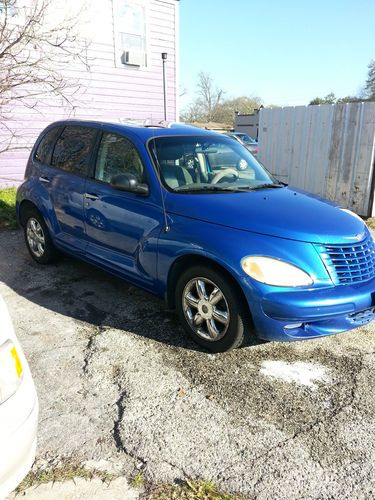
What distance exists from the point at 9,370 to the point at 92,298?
105 inches

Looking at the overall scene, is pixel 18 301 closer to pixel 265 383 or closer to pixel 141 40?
pixel 265 383

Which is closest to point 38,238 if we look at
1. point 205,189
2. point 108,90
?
point 205,189

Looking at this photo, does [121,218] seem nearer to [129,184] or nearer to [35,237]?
[129,184]

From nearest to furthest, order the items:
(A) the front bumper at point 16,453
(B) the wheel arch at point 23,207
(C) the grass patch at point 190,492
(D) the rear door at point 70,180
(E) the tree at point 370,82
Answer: (A) the front bumper at point 16,453
(C) the grass patch at point 190,492
(D) the rear door at point 70,180
(B) the wheel arch at point 23,207
(E) the tree at point 370,82

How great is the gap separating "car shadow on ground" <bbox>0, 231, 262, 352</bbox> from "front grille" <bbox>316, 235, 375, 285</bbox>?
0.95m

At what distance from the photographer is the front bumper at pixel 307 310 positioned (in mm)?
2934

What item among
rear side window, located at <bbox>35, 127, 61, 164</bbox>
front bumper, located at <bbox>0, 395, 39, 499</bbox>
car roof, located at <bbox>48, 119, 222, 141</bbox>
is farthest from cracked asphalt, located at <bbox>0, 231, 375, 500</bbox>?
rear side window, located at <bbox>35, 127, 61, 164</bbox>

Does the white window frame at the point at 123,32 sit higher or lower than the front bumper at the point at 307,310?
higher

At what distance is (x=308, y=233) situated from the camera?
3.11m

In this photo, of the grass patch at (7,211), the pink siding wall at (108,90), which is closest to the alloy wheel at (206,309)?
the grass patch at (7,211)

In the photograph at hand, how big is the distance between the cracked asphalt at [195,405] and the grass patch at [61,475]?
6 centimetres

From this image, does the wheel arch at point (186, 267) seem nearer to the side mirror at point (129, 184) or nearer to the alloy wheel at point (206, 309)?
the alloy wheel at point (206, 309)

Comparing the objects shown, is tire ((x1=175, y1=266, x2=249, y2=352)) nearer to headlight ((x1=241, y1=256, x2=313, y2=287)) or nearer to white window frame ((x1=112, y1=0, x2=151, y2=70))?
headlight ((x1=241, y1=256, x2=313, y2=287))

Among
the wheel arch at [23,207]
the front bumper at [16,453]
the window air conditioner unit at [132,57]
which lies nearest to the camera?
the front bumper at [16,453]
